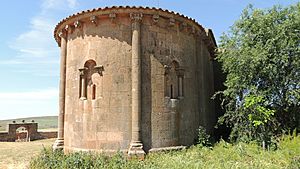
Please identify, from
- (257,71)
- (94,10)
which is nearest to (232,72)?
(257,71)

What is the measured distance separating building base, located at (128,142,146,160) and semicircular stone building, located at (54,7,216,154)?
34mm

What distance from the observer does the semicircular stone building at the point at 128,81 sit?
9.52 meters

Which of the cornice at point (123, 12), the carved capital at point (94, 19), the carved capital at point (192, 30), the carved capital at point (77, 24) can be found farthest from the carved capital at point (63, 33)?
the carved capital at point (192, 30)

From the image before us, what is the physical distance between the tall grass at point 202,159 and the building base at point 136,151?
213mm

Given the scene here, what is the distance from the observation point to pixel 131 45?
9.80 meters

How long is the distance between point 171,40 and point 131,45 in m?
1.74

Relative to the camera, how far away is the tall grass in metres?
7.97

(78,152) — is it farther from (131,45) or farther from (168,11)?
(168,11)

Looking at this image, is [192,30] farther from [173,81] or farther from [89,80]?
[89,80]

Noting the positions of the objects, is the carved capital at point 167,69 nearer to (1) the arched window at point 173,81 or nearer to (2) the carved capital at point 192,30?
(1) the arched window at point 173,81

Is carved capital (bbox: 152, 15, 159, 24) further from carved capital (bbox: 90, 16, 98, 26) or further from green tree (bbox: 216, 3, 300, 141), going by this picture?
green tree (bbox: 216, 3, 300, 141)

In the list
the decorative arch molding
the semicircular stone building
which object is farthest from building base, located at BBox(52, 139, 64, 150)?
the decorative arch molding

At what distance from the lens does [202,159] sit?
872 cm

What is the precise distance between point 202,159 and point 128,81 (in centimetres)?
370
